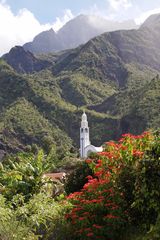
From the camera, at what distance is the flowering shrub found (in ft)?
34.3

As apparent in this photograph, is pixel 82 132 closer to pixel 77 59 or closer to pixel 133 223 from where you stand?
pixel 133 223

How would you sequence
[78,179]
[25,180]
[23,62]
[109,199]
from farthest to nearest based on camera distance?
[23,62] → [78,179] → [25,180] → [109,199]

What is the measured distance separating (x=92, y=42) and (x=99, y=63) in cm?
1205

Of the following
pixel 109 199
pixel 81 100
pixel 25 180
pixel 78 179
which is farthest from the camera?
pixel 81 100

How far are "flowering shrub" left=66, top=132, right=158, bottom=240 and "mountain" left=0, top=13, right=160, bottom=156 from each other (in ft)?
193

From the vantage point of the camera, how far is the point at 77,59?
149 metres

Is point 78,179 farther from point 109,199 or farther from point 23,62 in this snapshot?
point 23,62

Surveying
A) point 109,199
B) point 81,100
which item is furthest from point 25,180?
point 81,100

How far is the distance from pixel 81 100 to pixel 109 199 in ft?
343

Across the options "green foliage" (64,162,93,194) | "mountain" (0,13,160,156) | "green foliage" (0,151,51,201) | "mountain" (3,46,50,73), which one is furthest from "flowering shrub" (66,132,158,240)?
"mountain" (3,46,50,73)

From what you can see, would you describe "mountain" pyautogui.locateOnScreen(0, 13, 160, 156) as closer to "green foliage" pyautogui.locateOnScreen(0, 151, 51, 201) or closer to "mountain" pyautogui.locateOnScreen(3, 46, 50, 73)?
"mountain" pyautogui.locateOnScreen(3, 46, 50, 73)

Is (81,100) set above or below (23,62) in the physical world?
below

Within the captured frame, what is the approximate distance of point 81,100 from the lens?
378 ft

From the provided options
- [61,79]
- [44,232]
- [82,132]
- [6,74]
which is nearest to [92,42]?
[61,79]
